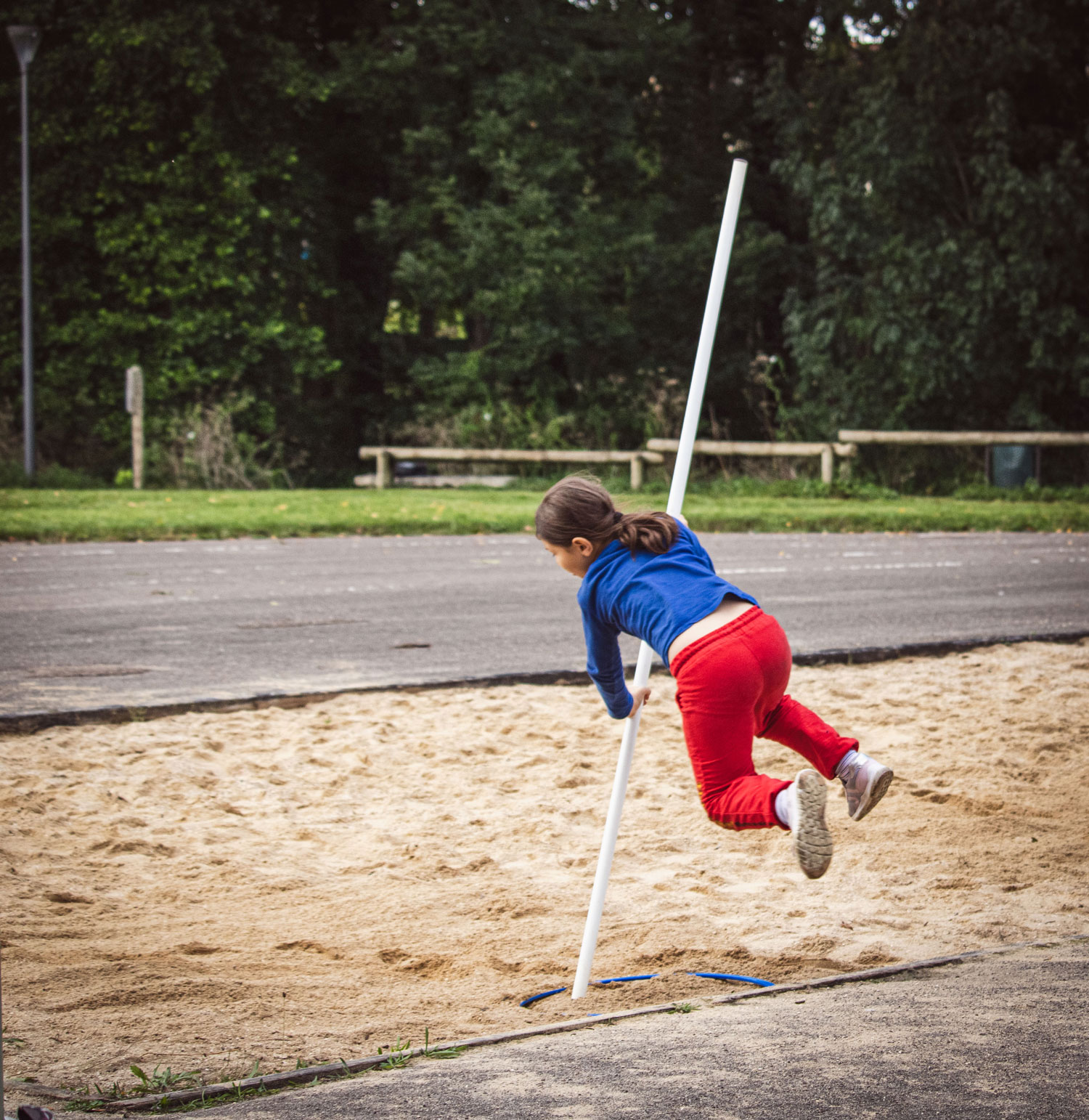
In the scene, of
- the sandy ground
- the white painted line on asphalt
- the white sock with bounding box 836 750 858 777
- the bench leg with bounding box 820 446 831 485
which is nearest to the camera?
the sandy ground

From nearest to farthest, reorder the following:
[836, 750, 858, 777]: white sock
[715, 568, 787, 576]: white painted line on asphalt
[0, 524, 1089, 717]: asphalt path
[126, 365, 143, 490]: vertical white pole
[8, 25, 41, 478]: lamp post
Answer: [836, 750, 858, 777]: white sock → [0, 524, 1089, 717]: asphalt path → [715, 568, 787, 576]: white painted line on asphalt → [8, 25, 41, 478]: lamp post → [126, 365, 143, 490]: vertical white pole

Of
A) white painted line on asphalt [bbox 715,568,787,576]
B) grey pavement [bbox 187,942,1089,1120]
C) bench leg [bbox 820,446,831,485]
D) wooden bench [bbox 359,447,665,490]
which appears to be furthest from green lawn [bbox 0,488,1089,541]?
grey pavement [bbox 187,942,1089,1120]

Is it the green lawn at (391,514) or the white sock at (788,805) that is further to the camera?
the green lawn at (391,514)

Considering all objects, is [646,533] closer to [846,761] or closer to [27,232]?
[846,761]

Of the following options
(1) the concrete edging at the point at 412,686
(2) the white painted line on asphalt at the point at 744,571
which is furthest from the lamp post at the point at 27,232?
(1) the concrete edging at the point at 412,686

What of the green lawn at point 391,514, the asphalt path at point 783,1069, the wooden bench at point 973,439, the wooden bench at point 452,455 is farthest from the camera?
the wooden bench at point 452,455

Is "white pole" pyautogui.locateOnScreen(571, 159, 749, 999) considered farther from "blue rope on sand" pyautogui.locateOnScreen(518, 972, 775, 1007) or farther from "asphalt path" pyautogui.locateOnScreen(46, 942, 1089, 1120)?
"asphalt path" pyautogui.locateOnScreen(46, 942, 1089, 1120)

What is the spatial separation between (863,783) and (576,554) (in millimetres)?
1079

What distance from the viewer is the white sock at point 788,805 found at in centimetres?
349

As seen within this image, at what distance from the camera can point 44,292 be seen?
1126 inches

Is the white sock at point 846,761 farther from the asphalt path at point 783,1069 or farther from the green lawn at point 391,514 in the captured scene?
the green lawn at point 391,514

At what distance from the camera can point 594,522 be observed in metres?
3.75

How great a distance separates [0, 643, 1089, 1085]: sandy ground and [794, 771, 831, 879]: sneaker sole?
55 centimetres

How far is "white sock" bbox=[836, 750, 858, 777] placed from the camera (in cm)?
394
